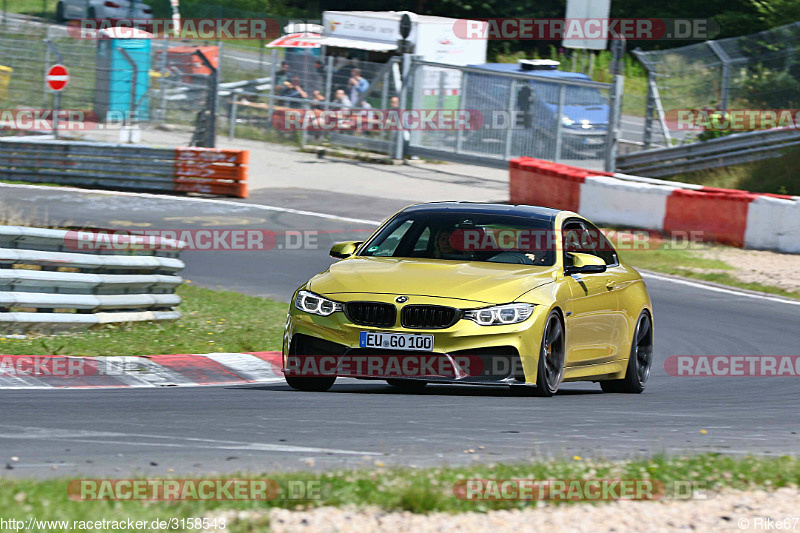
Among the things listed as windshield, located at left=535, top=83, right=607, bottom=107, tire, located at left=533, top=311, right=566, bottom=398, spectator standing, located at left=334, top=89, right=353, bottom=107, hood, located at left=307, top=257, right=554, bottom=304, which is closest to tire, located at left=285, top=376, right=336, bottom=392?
hood, located at left=307, top=257, right=554, bottom=304

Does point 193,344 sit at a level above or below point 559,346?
below

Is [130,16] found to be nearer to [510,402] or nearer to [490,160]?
[490,160]

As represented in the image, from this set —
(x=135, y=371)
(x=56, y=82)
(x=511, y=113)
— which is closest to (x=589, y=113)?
(x=511, y=113)

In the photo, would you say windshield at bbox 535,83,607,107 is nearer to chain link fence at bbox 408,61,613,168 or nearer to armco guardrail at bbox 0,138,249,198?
chain link fence at bbox 408,61,613,168

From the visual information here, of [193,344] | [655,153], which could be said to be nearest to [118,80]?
[655,153]

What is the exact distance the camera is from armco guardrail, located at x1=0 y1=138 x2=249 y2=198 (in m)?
24.5

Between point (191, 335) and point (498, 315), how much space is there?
4.15m

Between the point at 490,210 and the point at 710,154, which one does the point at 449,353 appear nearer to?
the point at 490,210

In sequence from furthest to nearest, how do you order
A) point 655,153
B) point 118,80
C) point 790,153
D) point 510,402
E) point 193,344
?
point 118,80
point 655,153
point 790,153
point 193,344
point 510,402

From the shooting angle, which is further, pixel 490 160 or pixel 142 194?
pixel 490 160

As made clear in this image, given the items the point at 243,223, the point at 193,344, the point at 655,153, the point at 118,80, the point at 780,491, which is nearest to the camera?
the point at 780,491

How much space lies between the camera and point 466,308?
8203 mm

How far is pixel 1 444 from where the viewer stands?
6125 millimetres

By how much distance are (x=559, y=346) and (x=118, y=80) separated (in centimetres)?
2142
